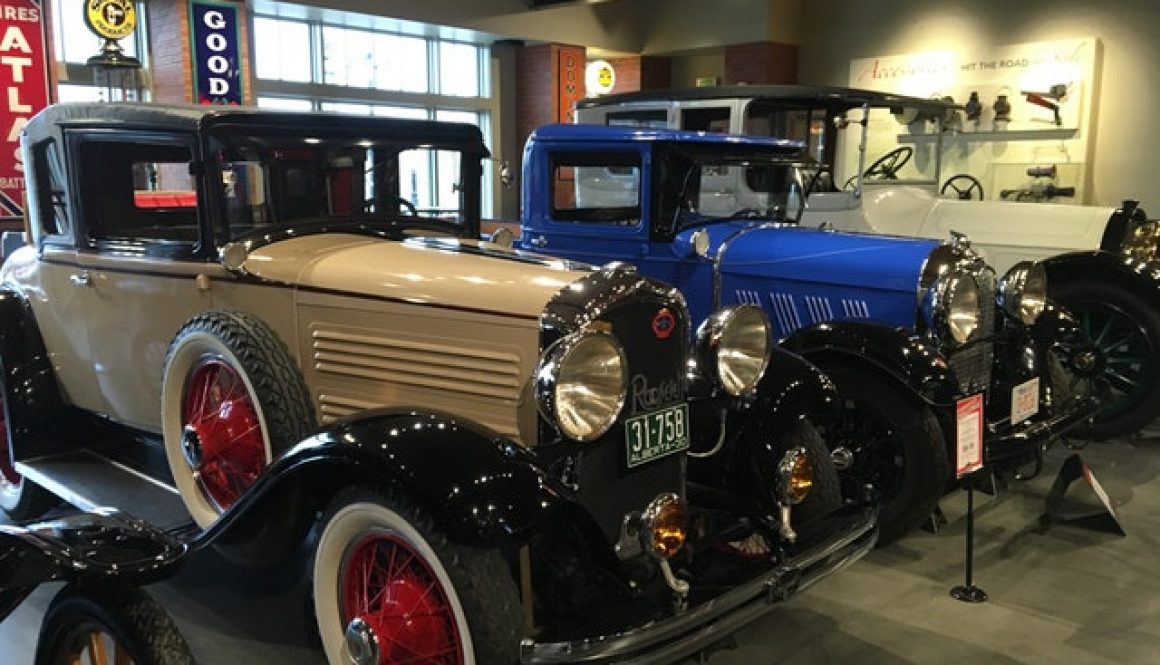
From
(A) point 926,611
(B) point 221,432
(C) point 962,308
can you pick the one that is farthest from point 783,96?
(B) point 221,432

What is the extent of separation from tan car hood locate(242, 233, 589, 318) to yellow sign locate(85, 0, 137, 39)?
6.24 meters

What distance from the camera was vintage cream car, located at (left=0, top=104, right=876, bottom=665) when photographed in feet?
7.30

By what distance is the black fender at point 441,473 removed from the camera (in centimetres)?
210

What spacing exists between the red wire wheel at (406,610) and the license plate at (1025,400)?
2.59 metres

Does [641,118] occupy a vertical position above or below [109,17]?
below

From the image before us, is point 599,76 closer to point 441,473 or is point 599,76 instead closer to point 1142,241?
point 1142,241

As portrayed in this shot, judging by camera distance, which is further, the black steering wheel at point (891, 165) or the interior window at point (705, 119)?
the black steering wheel at point (891, 165)

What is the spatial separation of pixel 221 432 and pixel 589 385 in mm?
1323

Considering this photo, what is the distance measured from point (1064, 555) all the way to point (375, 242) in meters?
2.99

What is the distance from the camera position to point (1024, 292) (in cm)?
427

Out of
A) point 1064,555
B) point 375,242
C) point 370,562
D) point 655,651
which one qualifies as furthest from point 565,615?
point 1064,555

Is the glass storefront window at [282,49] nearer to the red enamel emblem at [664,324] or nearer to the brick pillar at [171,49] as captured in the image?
the brick pillar at [171,49]

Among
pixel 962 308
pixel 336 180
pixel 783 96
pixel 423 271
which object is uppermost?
pixel 783 96

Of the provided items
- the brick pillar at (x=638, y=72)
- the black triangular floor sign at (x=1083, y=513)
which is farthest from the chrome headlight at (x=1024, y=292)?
the brick pillar at (x=638, y=72)
